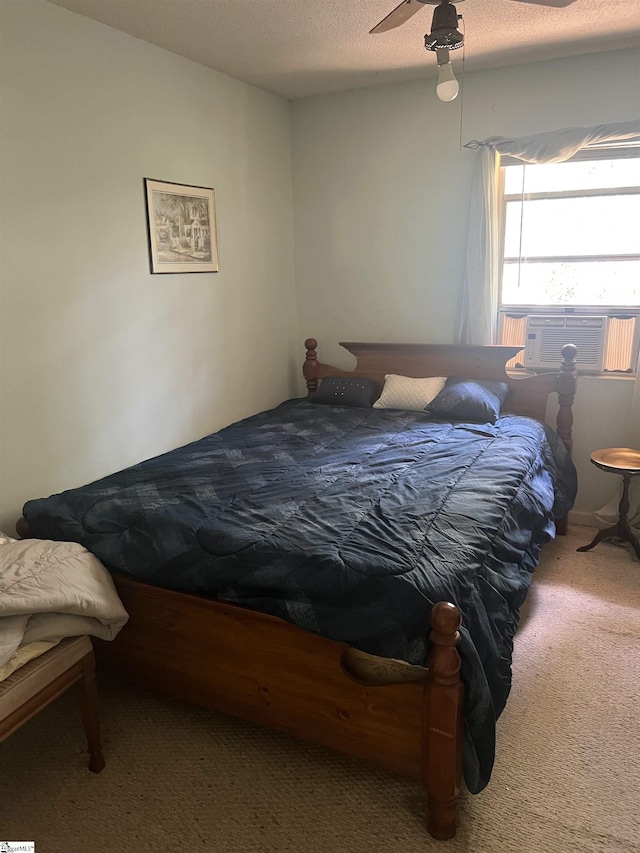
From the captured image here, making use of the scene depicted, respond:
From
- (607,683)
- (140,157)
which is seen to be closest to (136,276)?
(140,157)

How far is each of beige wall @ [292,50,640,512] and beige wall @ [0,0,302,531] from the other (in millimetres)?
440

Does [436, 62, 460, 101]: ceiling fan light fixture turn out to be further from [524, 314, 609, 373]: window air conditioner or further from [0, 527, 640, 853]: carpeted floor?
[0, 527, 640, 853]: carpeted floor

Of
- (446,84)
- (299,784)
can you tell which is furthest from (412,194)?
(299,784)

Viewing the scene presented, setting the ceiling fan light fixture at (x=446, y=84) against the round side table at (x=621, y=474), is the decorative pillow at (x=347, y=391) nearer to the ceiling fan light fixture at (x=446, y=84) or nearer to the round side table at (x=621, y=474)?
the round side table at (x=621, y=474)

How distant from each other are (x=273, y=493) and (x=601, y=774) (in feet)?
4.74

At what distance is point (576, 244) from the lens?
3.62 m

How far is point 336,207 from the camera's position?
4.15 m

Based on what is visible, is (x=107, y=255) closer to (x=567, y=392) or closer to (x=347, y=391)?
(x=347, y=391)

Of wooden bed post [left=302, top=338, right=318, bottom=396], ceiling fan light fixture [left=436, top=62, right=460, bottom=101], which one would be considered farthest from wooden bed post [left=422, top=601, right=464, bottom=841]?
wooden bed post [left=302, top=338, right=318, bottom=396]

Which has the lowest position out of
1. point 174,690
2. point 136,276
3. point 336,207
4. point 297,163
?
point 174,690

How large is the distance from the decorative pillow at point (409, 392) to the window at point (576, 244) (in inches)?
21.8

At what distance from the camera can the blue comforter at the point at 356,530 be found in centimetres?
175

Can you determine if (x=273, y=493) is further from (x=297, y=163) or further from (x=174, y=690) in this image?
(x=297, y=163)

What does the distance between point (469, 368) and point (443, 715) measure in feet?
8.34
